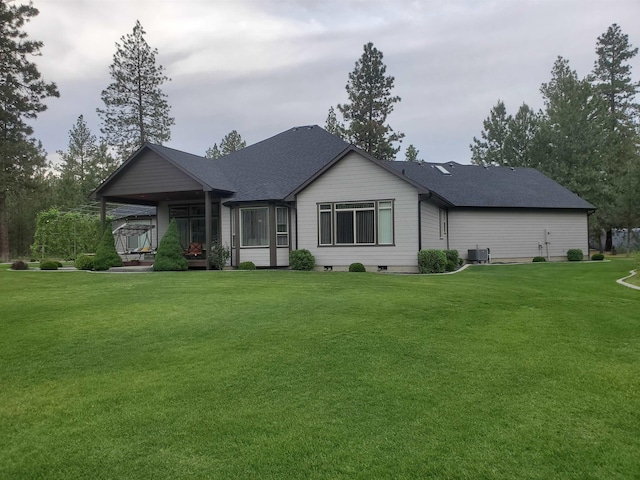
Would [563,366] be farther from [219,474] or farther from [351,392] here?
Answer: [219,474]

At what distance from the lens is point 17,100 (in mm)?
29828

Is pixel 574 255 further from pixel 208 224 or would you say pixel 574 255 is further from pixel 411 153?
pixel 411 153

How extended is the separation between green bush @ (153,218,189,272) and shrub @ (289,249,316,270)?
4.17m

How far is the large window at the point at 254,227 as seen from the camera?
1875 cm

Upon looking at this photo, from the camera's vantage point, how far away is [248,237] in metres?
19.0

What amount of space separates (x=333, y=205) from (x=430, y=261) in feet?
13.3

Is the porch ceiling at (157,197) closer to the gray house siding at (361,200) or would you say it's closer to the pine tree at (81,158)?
the gray house siding at (361,200)

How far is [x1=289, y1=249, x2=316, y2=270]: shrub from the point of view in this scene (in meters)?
17.2

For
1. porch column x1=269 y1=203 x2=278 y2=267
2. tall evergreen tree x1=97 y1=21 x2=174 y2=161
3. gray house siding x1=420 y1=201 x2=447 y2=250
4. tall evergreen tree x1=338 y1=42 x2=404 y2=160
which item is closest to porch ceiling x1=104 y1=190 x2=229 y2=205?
porch column x1=269 y1=203 x2=278 y2=267

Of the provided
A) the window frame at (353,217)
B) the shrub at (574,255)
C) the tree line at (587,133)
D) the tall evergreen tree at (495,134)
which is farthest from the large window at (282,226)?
the tall evergreen tree at (495,134)

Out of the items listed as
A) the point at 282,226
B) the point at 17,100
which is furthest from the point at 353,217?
the point at 17,100

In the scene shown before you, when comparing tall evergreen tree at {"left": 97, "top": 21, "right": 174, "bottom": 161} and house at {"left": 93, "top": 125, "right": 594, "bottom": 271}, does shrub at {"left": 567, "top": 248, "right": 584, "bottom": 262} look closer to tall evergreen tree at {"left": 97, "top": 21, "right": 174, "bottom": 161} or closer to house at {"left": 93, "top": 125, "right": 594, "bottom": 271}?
house at {"left": 93, "top": 125, "right": 594, "bottom": 271}

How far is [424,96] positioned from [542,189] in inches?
340

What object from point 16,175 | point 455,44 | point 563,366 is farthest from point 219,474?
point 16,175
